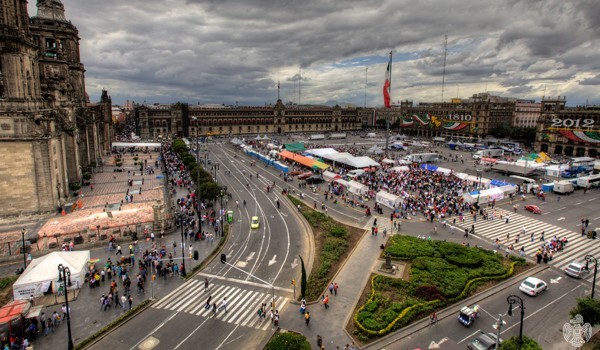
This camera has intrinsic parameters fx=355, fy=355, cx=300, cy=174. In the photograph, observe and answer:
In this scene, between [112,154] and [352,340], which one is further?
[112,154]

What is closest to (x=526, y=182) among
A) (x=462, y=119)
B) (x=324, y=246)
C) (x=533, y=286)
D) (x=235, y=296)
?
(x=533, y=286)

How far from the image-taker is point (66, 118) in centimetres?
4816

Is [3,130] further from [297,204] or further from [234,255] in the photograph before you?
[297,204]

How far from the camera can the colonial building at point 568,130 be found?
79188mm

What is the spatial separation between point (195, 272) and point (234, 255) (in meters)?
3.84

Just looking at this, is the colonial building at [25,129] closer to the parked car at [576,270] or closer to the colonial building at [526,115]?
the parked car at [576,270]

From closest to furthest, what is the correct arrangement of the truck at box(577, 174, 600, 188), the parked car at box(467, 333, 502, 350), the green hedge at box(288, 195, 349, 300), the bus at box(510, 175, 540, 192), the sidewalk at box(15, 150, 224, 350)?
the parked car at box(467, 333, 502, 350) < the sidewalk at box(15, 150, 224, 350) < the green hedge at box(288, 195, 349, 300) < the bus at box(510, 175, 540, 192) < the truck at box(577, 174, 600, 188)

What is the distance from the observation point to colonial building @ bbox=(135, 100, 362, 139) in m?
128

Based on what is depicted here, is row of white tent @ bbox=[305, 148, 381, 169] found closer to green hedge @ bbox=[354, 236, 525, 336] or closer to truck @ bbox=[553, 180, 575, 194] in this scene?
truck @ bbox=[553, 180, 575, 194]

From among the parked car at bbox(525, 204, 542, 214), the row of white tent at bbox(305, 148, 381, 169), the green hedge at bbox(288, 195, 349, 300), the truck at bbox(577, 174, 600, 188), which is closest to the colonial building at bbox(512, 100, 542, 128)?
the truck at bbox(577, 174, 600, 188)

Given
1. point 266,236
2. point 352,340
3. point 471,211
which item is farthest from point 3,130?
point 471,211

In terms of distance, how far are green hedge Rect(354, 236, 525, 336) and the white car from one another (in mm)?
1677

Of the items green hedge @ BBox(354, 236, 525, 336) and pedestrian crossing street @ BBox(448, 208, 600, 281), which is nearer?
green hedge @ BBox(354, 236, 525, 336)

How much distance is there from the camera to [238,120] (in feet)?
465
